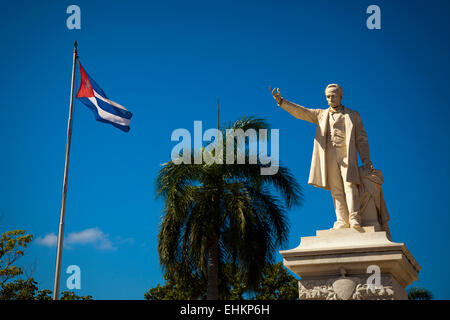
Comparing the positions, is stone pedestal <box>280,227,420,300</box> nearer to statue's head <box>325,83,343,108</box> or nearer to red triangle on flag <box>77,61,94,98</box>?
statue's head <box>325,83,343,108</box>

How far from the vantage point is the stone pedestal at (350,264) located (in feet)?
31.6

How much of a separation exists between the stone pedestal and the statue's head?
8.03 feet

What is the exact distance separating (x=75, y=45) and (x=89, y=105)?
1866 millimetres

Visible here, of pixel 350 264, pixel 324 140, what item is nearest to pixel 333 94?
pixel 324 140

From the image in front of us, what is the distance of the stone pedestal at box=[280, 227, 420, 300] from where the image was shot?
31.6 ft

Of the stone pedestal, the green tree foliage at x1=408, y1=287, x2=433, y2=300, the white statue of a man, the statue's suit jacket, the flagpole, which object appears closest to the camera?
the stone pedestal

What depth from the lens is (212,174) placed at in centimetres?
1953

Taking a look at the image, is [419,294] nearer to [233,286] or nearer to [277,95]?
[233,286]

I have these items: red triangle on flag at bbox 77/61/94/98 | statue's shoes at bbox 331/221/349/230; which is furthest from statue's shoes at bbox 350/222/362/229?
red triangle on flag at bbox 77/61/94/98

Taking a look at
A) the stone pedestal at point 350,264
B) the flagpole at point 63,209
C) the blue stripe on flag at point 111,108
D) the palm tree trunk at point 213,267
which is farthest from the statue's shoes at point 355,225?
the palm tree trunk at point 213,267

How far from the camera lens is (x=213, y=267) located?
18906 millimetres

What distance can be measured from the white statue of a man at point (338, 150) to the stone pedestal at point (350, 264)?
50 cm
